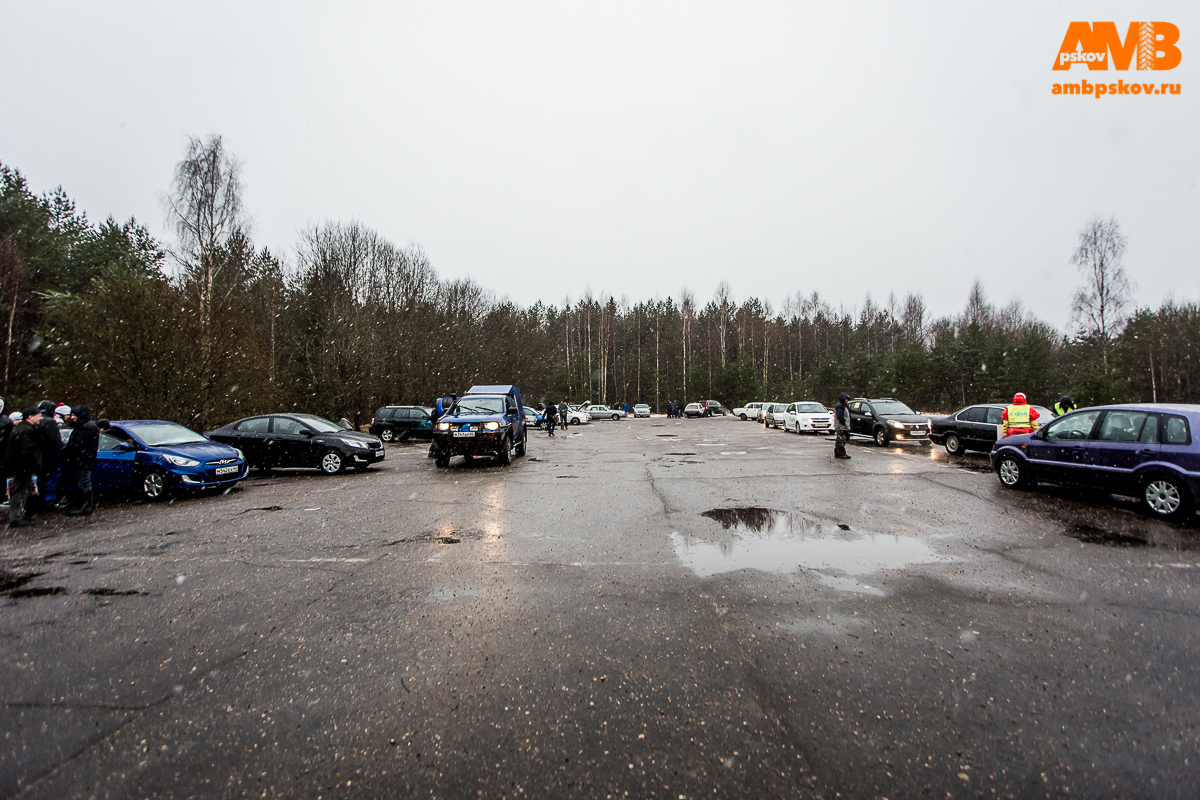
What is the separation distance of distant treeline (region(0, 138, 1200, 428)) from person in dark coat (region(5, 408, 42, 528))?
9796mm

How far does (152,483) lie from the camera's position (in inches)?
397

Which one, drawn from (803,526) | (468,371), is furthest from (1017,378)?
(803,526)

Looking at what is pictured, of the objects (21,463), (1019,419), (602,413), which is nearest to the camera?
(21,463)

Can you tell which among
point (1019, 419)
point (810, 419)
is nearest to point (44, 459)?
point (1019, 419)

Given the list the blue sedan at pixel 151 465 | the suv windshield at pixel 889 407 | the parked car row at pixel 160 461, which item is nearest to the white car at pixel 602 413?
the suv windshield at pixel 889 407

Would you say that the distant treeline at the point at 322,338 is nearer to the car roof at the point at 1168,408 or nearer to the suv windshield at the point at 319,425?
the suv windshield at the point at 319,425

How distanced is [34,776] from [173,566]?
3.92 metres

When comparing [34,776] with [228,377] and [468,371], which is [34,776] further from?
[468,371]

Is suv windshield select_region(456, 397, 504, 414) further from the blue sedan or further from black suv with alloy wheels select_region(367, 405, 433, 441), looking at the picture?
black suv with alloy wheels select_region(367, 405, 433, 441)

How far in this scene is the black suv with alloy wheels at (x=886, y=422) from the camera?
19.5 metres

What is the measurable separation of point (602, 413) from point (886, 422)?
37.5 meters

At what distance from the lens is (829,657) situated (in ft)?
11.4

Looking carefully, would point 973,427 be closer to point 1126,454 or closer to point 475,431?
point 1126,454

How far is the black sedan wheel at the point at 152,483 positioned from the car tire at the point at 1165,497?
50.5ft
